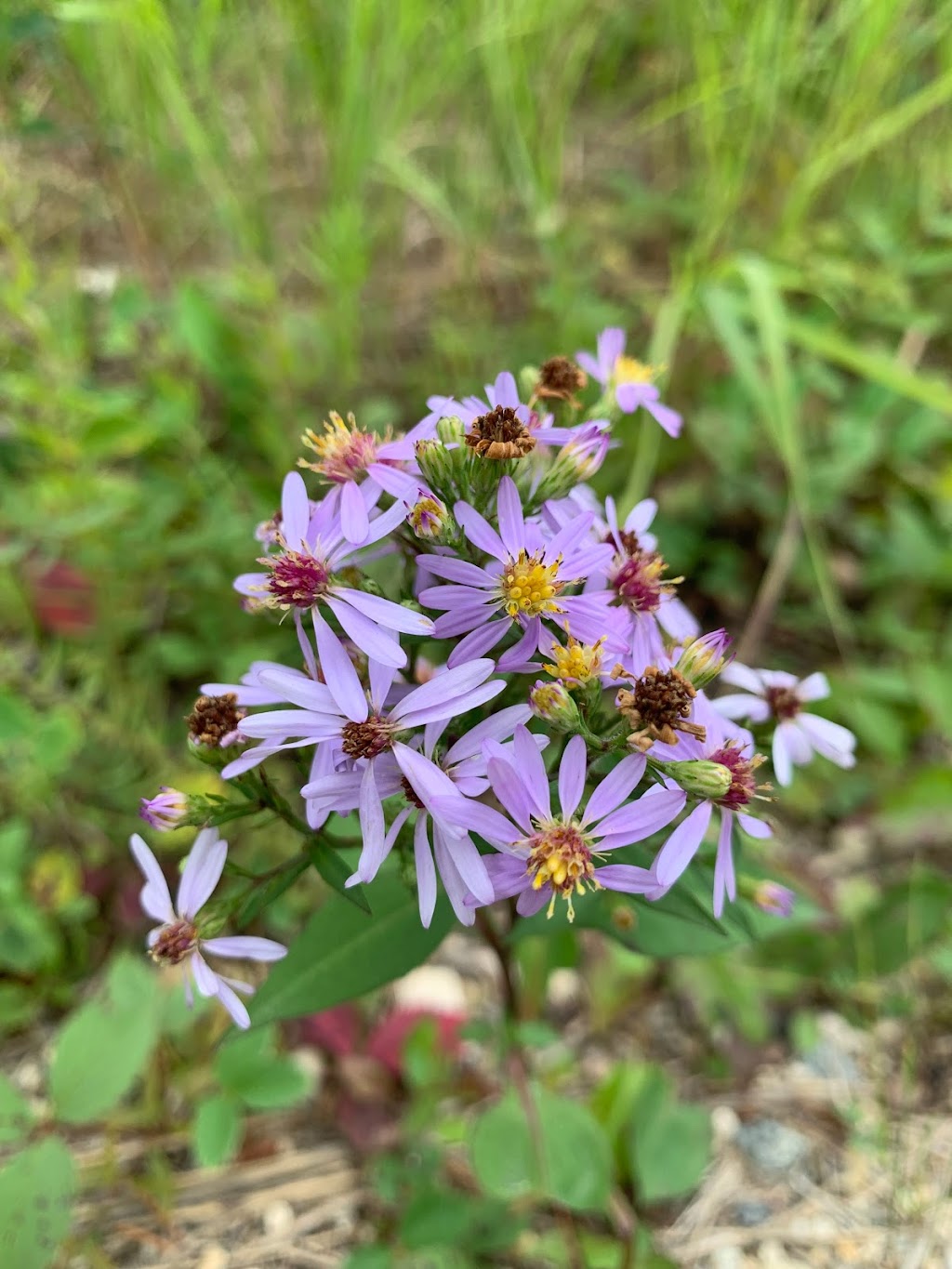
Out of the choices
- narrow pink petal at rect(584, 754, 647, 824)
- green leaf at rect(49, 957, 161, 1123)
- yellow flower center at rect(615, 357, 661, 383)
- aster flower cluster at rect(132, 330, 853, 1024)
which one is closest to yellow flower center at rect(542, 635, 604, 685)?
aster flower cluster at rect(132, 330, 853, 1024)

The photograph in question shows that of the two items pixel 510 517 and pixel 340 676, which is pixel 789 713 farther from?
pixel 340 676

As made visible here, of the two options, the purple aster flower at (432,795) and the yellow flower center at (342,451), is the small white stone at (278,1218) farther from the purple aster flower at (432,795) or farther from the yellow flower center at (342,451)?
the yellow flower center at (342,451)

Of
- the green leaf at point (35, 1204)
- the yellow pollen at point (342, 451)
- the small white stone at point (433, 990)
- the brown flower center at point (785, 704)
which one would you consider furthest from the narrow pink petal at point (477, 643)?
the small white stone at point (433, 990)

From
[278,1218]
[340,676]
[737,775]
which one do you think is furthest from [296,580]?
[278,1218]

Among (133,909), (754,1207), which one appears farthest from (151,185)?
(754,1207)

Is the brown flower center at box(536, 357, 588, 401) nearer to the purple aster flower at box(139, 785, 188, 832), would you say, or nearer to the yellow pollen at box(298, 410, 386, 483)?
the yellow pollen at box(298, 410, 386, 483)
